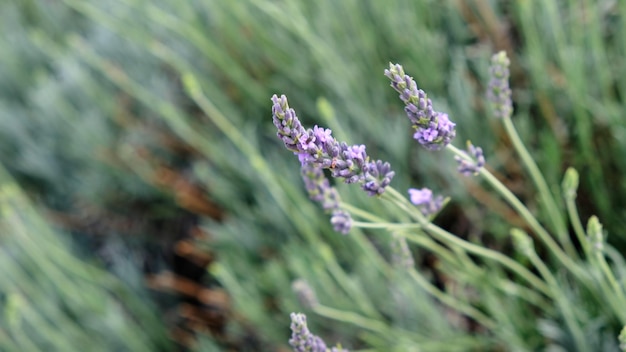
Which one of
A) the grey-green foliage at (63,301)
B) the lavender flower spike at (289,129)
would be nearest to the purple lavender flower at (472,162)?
the lavender flower spike at (289,129)

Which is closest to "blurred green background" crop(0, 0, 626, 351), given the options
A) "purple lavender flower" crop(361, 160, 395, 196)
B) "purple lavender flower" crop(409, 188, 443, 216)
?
"purple lavender flower" crop(409, 188, 443, 216)

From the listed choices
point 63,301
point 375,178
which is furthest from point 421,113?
point 63,301

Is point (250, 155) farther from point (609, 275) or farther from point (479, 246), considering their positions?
point (609, 275)

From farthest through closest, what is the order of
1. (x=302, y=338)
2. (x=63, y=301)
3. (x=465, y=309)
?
(x=63, y=301) < (x=465, y=309) < (x=302, y=338)

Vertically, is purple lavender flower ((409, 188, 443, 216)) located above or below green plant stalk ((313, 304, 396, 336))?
below

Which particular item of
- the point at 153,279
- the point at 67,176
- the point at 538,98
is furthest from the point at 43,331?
the point at 538,98

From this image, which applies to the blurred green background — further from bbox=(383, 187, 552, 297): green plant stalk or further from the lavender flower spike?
the lavender flower spike
